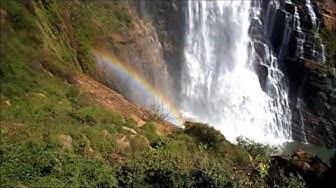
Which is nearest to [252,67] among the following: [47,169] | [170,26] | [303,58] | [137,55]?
[303,58]

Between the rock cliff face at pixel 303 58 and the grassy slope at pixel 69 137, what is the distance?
2181cm

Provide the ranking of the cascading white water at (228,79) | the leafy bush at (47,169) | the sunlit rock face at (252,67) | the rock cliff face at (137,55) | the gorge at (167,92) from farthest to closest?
1. the cascading white water at (228,79)
2. the sunlit rock face at (252,67)
3. the rock cliff face at (137,55)
4. the gorge at (167,92)
5. the leafy bush at (47,169)

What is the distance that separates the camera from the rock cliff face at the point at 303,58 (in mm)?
45594

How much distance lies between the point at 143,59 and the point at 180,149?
1533 cm

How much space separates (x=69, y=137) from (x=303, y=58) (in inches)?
1180

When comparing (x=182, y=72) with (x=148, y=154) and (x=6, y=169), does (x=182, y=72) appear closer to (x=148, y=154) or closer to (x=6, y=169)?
(x=148, y=154)

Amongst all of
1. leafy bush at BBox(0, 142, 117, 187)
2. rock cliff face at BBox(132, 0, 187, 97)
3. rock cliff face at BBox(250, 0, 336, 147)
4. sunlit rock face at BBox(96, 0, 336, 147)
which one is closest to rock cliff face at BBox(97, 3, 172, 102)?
rock cliff face at BBox(132, 0, 187, 97)

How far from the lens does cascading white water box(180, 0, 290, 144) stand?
43.6 meters

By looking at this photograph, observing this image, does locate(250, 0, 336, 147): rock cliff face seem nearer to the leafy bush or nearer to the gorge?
the gorge

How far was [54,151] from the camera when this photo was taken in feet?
61.1

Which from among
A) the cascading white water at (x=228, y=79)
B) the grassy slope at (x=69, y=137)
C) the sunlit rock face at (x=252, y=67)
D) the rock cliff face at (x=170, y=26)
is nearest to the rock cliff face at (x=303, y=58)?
the sunlit rock face at (x=252, y=67)

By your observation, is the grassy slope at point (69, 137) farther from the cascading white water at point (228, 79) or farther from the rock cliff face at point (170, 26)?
the cascading white water at point (228, 79)

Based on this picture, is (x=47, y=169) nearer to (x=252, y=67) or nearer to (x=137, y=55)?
(x=137, y=55)

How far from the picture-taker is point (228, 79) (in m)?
45.4
